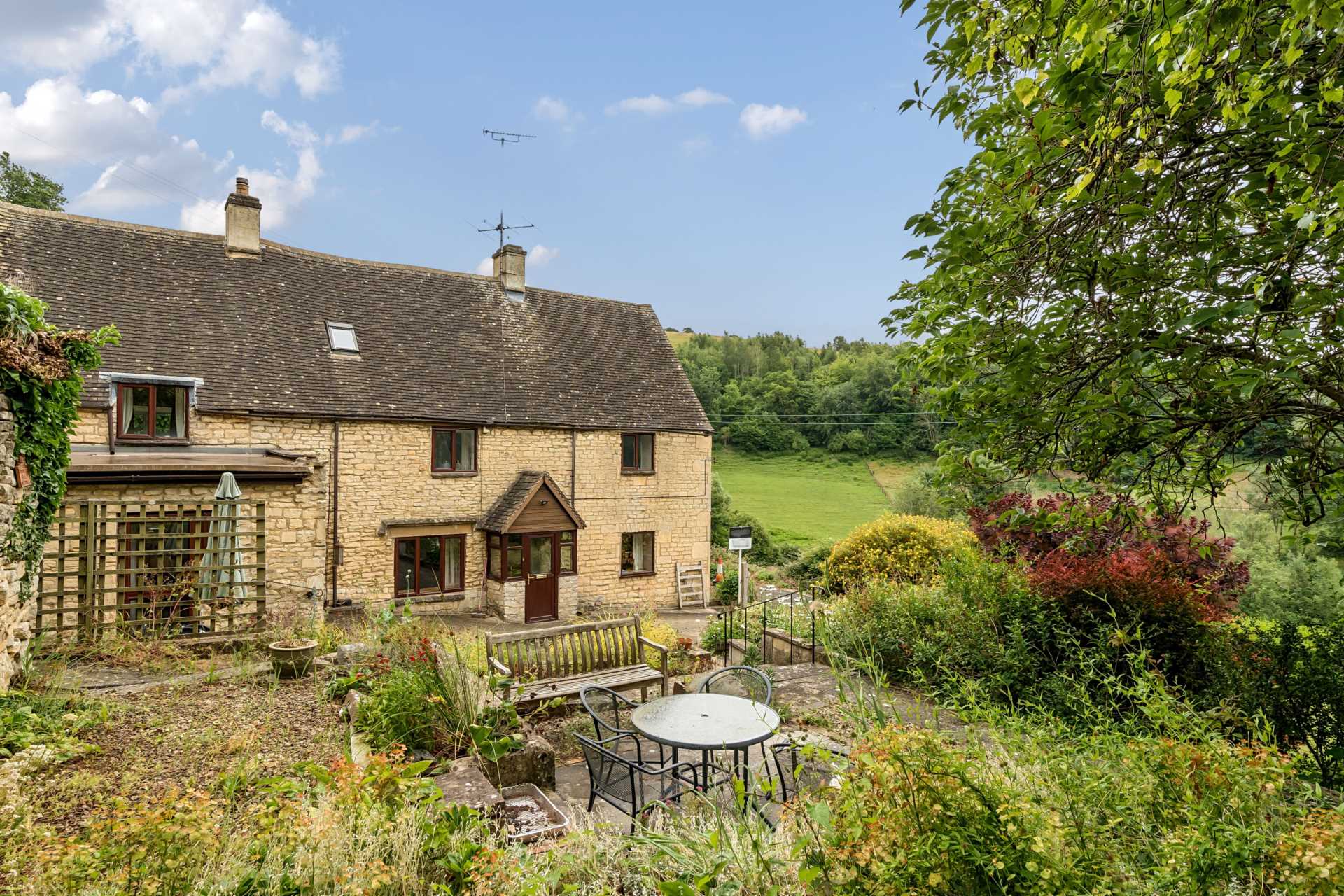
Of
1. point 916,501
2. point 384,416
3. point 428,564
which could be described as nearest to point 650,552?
point 428,564

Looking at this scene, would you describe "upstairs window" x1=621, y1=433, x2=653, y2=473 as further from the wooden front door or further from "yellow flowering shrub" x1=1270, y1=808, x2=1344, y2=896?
"yellow flowering shrub" x1=1270, y1=808, x2=1344, y2=896

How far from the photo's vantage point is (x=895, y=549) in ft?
47.6

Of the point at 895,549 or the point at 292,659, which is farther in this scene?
the point at 895,549

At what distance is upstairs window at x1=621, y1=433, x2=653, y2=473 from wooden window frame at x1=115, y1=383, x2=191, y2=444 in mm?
9987

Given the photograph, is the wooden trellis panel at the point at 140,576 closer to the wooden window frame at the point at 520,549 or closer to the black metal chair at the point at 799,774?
the wooden window frame at the point at 520,549

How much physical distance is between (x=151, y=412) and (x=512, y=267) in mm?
9841

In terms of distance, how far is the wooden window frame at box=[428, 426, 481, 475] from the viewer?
53.0ft

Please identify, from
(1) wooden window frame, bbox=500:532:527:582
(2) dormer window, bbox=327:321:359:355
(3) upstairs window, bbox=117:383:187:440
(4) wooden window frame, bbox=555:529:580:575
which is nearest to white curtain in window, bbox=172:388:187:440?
(3) upstairs window, bbox=117:383:187:440

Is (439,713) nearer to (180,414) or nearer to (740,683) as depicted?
(740,683)

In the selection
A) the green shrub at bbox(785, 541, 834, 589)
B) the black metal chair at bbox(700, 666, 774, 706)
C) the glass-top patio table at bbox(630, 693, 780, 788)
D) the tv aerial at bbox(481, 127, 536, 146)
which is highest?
the tv aerial at bbox(481, 127, 536, 146)

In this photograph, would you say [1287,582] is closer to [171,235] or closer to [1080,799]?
[1080,799]

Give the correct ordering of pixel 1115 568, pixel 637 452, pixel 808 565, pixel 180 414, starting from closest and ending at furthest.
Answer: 1. pixel 1115 568
2. pixel 180 414
3. pixel 637 452
4. pixel 808 565

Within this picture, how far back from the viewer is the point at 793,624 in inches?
456

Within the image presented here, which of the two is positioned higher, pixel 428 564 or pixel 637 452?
pixel 637 452
